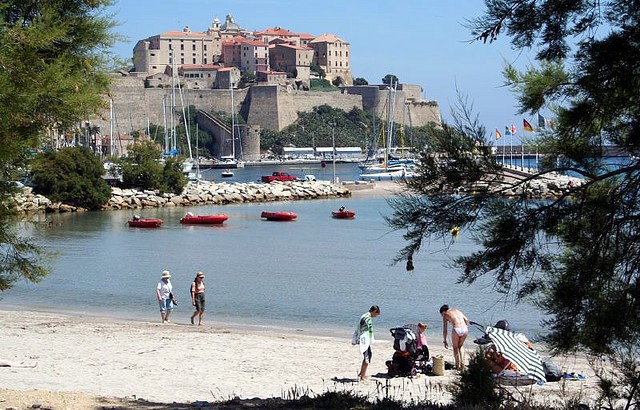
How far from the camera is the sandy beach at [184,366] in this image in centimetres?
848

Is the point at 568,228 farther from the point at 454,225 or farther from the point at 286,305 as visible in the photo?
the point at 286,305

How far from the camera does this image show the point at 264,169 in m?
78.7

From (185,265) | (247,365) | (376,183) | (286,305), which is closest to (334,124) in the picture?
(376,183)

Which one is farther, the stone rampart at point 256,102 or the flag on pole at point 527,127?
the stone rampart at point 256,102

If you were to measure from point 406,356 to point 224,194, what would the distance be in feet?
123

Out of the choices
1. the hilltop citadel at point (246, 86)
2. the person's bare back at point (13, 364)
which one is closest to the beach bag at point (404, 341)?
the person's bare back at point (13, 364)

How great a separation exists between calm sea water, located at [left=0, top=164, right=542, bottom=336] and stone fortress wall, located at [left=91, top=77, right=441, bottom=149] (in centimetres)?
4557

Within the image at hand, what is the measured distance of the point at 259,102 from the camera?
Result: 90.2m

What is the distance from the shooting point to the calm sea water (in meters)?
17.2

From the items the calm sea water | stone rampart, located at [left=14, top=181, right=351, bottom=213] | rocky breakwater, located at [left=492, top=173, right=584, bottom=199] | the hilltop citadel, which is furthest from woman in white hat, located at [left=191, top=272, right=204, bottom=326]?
the hilltop citadel

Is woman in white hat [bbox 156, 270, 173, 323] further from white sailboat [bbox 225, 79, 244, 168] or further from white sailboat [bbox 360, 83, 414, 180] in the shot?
white sailboat [bbox 225, 79, 244, 168]

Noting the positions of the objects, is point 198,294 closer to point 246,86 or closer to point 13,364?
point 13,364

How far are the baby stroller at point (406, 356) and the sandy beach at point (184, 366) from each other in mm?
144

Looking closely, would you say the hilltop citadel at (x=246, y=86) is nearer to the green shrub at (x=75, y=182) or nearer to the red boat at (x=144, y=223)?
the green shrub at (x=75, y=182)
